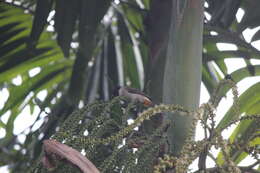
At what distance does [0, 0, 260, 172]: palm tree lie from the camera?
3.02ft

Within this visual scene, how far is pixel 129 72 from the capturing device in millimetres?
2447

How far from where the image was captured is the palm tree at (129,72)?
920 millimetres

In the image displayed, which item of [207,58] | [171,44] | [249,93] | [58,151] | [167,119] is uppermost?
[207,58]

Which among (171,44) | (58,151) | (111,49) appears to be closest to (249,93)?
(171,44)

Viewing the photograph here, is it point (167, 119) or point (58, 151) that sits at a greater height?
point (167, 119)

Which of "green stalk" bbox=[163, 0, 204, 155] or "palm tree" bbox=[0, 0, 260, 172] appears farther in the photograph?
"green stalk" bbox=[163, 0, 204, 155]

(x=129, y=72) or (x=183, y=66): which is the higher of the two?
(x=129, y=72)

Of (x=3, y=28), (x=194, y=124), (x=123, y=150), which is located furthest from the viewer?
(x=3, y=28)

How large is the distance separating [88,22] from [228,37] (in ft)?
1.35

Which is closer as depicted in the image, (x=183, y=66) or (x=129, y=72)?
(x=183, y=66)

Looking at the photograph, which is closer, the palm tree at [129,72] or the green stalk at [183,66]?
the palm tree at [129,72]

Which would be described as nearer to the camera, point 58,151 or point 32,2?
point 58,151

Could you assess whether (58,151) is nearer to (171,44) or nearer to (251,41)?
(171,44)

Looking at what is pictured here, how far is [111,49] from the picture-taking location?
2424mm
